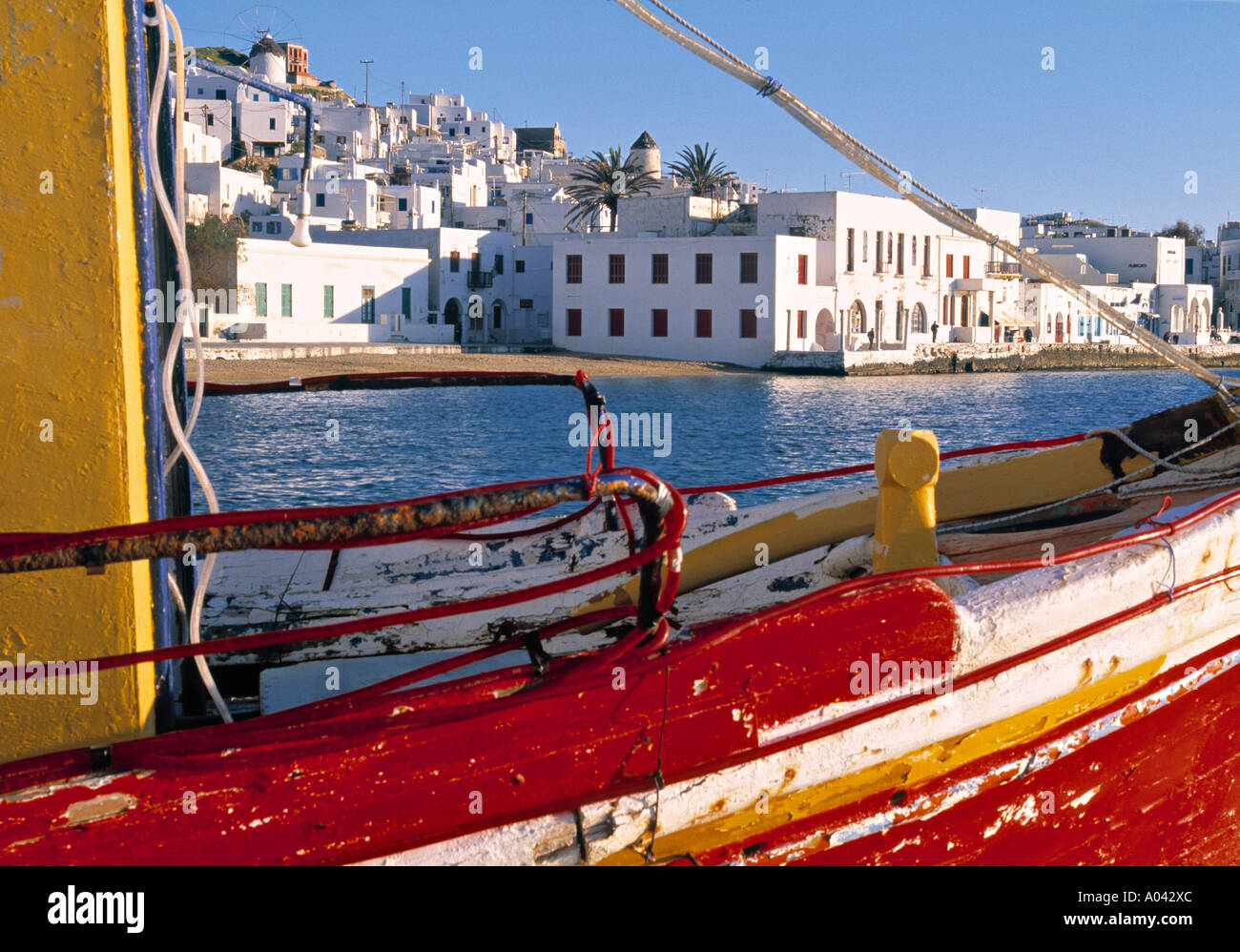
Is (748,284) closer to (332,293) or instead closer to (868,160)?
(332,293)

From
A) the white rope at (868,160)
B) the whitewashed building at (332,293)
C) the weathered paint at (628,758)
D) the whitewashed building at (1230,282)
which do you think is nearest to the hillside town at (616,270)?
the whitewashed building at (332,293)

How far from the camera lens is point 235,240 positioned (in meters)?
39.9

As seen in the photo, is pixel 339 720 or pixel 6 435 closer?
pixel 6 435

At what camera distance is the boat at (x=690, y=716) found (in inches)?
88.9

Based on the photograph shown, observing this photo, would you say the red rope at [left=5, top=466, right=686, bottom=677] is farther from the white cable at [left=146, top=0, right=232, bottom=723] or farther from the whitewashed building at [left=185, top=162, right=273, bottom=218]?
the whitewashed building at [left=185, top=162, right=273, bottom=218]

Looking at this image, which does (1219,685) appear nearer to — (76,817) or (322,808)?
(322,808)

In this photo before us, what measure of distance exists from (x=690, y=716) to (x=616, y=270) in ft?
150

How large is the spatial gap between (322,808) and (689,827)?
77 cm

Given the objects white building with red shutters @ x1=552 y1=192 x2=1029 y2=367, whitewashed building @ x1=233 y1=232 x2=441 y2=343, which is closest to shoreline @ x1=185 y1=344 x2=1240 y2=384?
white building with red shutters @ x1=552 y1=192 x2=1029 y2=367

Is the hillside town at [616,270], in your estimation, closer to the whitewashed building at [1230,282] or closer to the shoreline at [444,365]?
the shoreline at [444,365]

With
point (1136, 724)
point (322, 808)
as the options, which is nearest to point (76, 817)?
point (322, 808)

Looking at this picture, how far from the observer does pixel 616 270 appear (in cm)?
4747

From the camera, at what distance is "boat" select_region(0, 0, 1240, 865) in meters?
2.26

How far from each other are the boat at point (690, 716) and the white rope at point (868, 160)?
2 cm
